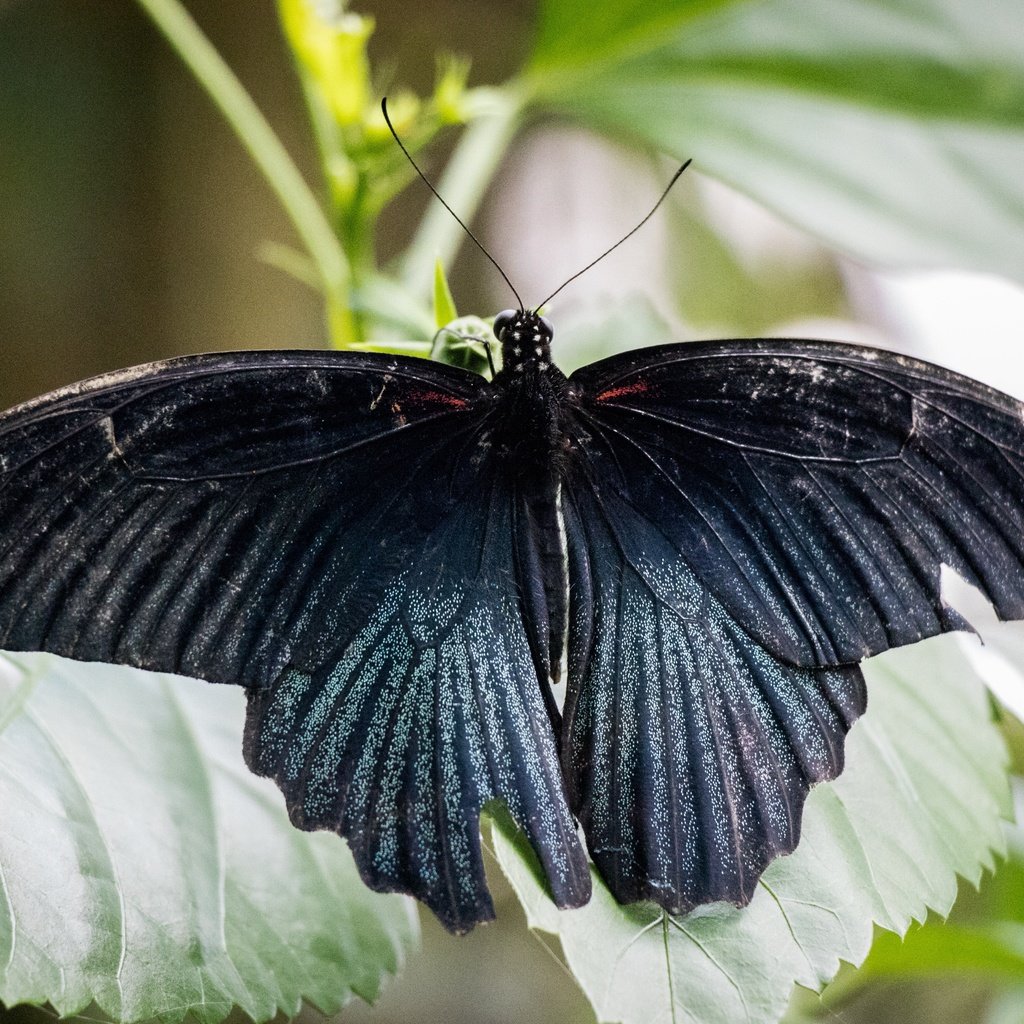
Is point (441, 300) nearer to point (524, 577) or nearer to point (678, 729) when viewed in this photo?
point (524, 577)

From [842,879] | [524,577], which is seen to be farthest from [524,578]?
[842,879]

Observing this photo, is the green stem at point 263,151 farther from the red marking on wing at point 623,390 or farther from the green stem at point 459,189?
the red marking on wing at point 623,390

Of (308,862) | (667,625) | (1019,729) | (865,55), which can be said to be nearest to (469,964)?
(1019,729)

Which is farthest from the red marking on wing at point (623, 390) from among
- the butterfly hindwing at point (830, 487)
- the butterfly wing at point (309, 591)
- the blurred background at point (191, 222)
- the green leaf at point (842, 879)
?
the blurred background at point (191, 222)

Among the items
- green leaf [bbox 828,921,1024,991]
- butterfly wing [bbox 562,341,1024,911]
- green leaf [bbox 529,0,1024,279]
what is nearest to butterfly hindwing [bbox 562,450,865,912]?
butterfly wing [bbox 562,341,1024,911]

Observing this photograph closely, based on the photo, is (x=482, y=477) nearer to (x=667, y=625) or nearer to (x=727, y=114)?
(x=667, y=625)

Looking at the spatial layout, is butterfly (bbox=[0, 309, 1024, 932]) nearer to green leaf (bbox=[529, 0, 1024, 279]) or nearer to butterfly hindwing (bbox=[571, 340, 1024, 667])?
butterfly hindwing (bbox=[571, 340, 1024, 667])
